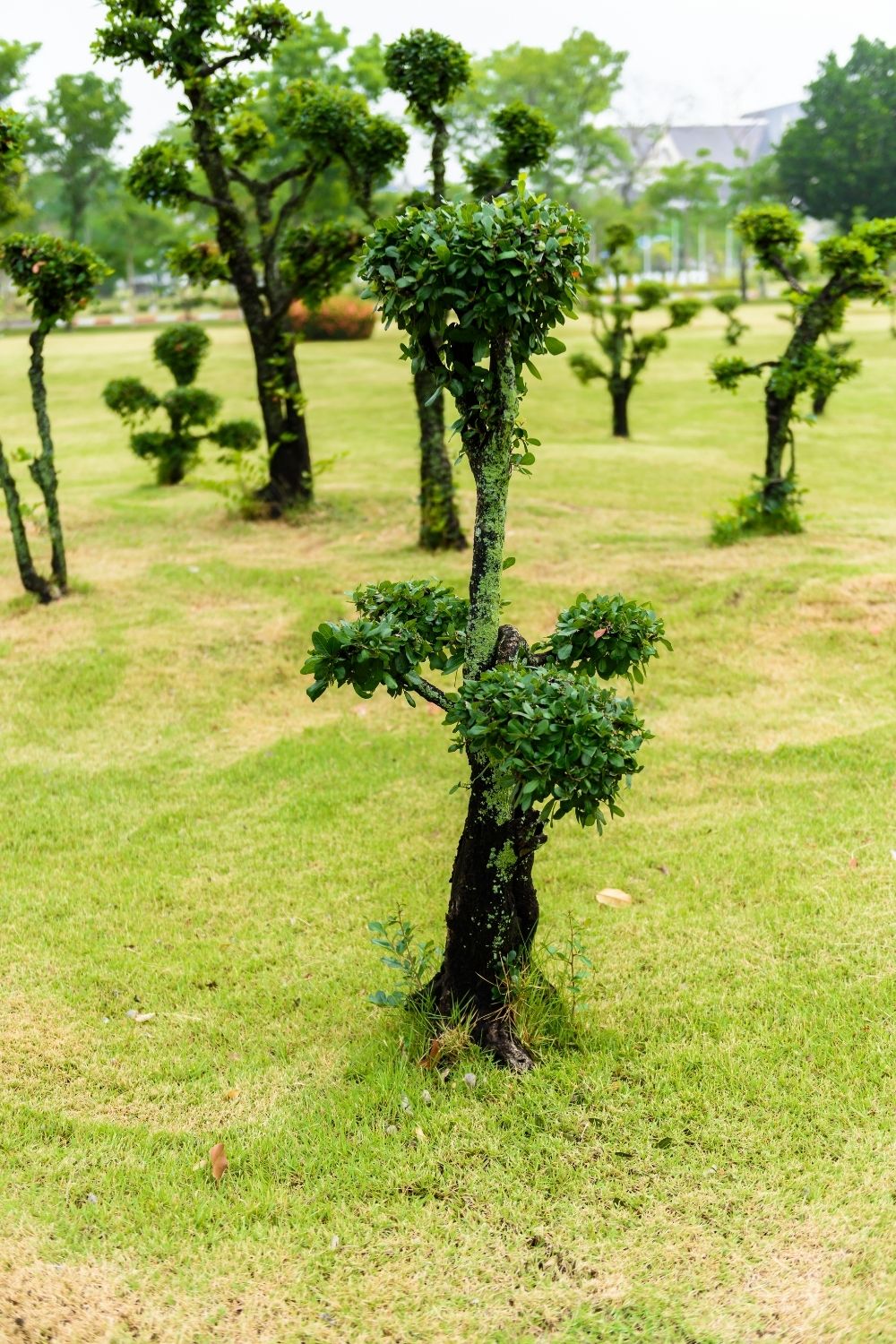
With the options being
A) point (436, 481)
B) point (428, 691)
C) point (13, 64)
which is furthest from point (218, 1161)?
point (13, 64)

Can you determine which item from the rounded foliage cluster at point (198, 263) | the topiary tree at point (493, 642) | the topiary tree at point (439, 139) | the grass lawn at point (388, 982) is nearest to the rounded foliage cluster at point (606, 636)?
the topiary tree at point (493, 642)

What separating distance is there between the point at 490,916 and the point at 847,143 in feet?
153

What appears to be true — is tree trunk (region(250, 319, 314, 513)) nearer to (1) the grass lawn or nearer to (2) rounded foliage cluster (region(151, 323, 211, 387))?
(2) rounded foliage cluster (region(151, 323, 211, 387))

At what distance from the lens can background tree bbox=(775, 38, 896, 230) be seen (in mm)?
42781

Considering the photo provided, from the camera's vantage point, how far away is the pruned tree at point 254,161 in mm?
10312

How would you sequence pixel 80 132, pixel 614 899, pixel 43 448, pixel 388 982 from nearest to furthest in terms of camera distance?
pixel 388 982, pixel 614 899, pixel 43 448, pixel 80 132

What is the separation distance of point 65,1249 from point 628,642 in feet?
8.18

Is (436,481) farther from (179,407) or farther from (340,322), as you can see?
(340,322)

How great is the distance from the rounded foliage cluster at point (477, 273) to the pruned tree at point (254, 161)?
25.9ft

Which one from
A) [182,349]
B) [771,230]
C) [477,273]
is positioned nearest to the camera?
[477,273]

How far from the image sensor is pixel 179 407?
40.0 ft

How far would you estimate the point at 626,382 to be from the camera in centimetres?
1748

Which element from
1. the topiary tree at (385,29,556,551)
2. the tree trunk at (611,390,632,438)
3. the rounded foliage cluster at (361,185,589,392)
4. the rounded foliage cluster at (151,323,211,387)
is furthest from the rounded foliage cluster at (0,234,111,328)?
the tree trunk at (611,390,632,438)

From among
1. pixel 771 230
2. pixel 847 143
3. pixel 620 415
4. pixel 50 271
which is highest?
pixel 847 143
